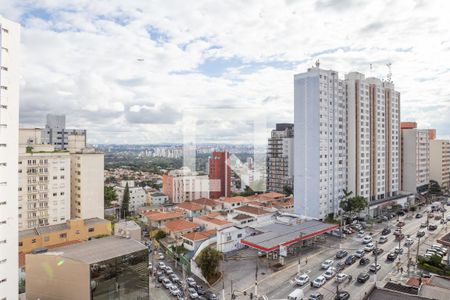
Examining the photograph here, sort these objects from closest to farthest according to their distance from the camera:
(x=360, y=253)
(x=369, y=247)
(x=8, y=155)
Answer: (x=8, y=155) < (x=360, y=253) < (x=369, y=247)

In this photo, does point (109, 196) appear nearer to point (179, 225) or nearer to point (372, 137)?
point (179, 225)

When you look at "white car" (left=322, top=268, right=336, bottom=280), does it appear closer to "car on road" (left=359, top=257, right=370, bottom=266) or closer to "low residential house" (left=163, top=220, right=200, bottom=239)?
"car on road" (left=359, top=257, right=370, bottom=266)

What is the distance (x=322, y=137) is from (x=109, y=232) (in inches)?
502

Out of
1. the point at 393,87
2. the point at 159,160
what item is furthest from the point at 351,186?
the point at 159,160

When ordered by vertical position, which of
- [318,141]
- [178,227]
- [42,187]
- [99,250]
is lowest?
[178,227]

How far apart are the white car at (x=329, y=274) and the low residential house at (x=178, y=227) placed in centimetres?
790

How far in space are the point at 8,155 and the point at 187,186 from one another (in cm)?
1999

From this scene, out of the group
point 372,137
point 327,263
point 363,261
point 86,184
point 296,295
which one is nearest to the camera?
point 296,295

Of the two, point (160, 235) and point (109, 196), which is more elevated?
point (109, 196)

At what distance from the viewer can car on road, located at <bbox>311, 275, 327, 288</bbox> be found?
37.0ft

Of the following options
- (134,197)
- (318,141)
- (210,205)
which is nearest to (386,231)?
(318,141)

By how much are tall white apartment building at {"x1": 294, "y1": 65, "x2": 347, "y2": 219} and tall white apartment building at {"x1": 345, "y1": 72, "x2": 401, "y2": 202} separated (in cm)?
85

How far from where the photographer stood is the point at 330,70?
20.1 m

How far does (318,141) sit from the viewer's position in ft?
63.8
